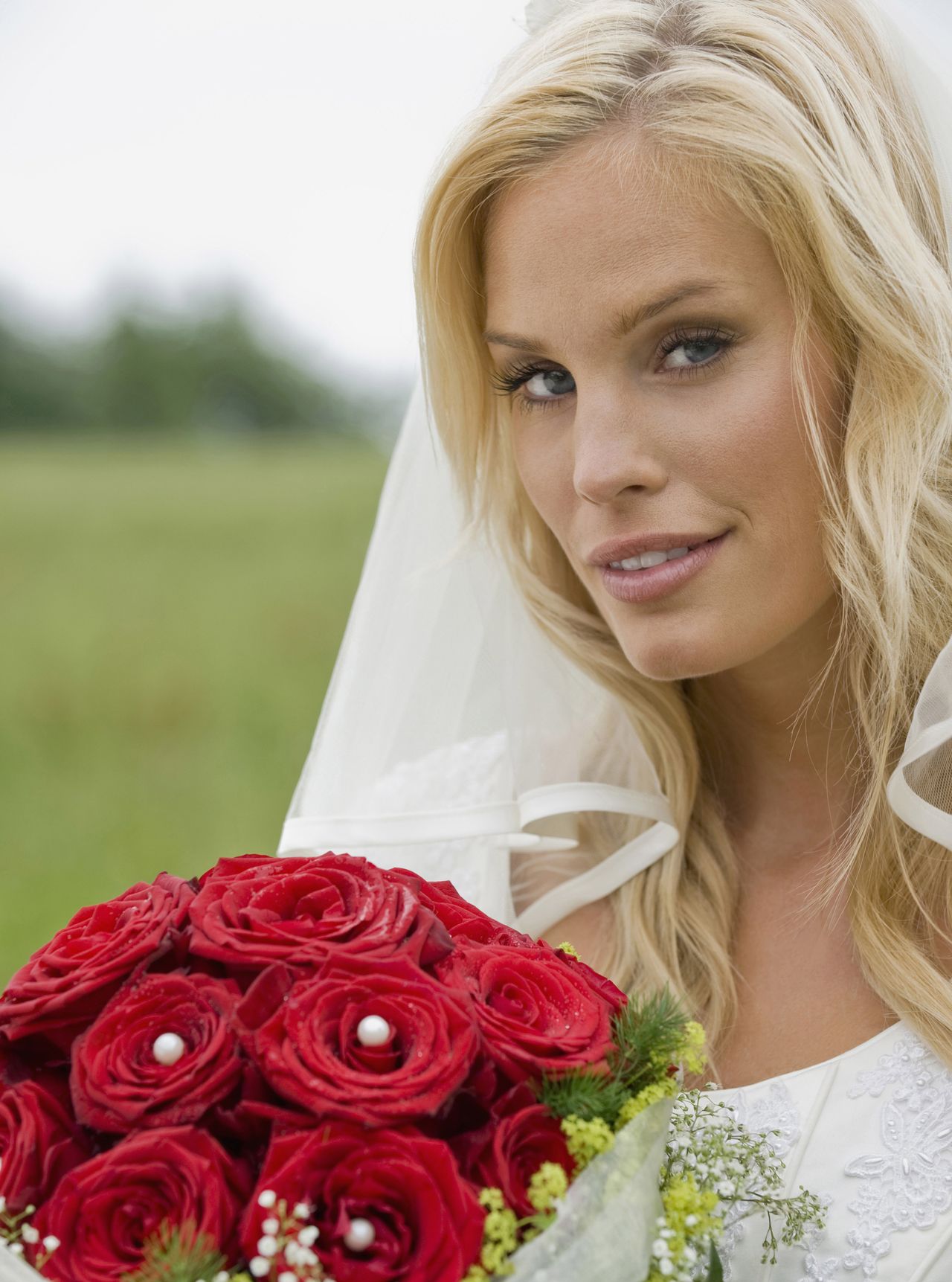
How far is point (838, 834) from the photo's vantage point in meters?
2.15

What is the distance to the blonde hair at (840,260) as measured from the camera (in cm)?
181

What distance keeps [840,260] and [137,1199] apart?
1.45 m

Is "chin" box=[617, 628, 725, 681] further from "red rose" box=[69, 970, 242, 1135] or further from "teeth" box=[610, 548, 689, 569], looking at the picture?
"red rose" box=[69, 970, 242, 1135]

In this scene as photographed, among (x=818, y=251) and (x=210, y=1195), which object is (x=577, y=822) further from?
(x=210, y=1195)

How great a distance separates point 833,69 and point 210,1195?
1.68 m

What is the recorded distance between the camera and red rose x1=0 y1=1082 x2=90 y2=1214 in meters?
1.08

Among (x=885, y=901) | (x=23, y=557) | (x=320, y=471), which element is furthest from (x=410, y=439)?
(x=320, y=471)

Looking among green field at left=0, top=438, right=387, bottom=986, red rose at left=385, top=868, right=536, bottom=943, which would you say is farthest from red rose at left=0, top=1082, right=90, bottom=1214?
green field at left=0, top=438, right=387, bottom=986

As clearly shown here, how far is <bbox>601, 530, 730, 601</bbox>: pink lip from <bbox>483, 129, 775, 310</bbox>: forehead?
1.25ft

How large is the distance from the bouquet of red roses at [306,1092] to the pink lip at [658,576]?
29.8 inches

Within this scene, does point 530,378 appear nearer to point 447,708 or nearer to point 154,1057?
point 447,708

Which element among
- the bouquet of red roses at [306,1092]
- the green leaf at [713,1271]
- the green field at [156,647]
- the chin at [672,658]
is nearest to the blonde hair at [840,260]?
the chin at [672,658]

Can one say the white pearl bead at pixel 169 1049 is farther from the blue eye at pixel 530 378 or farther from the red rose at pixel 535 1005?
the blue eye at pixel 530 378

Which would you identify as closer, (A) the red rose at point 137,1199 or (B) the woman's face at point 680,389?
(A) the red rose at point 137,1199
